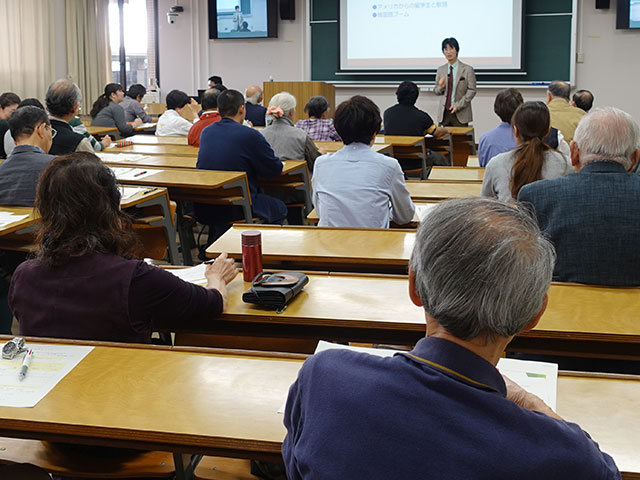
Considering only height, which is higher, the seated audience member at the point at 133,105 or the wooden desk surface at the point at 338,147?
the seated audience member at the point at 133,105

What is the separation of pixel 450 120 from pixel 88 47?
6315 millimetres

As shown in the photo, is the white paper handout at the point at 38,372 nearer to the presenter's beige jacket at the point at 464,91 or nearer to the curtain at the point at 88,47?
the presenter's beige jacket at the point at 464,91

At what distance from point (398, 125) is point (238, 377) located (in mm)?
6149

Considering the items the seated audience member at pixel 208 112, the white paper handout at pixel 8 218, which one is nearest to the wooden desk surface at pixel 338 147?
the seated audience member at pixel 208 112

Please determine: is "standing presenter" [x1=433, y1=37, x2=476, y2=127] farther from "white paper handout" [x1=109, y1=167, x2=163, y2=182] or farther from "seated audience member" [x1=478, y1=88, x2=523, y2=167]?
"white paper handout" [x1=109, y1=167, x2=163, y2=182]

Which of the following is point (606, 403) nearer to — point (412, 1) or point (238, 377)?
point (238, 377)

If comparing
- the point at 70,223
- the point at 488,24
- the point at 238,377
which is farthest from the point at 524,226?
the point at 488,24

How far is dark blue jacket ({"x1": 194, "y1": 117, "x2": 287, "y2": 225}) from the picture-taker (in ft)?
16.3

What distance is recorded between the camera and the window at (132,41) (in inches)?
500

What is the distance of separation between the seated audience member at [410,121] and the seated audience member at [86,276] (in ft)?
18.8

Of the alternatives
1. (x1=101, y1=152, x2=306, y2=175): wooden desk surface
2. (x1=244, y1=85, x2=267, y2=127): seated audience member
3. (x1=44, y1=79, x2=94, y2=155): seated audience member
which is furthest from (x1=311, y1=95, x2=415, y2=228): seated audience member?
(x1=244, y1=85, x2=267, y2=127): seated audience member

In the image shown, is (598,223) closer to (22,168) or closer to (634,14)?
(22,168)

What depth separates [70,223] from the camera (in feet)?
6.63

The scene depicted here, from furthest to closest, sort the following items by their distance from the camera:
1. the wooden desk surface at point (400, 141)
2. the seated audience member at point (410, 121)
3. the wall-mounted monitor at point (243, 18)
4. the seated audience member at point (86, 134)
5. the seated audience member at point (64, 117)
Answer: the wall-mounted monitor at point (243, 18) < the seated audience member at point (410, 121) < the wooden desk surface at point (400, 141) < the seated audience member at point (86, 134) < the seated audience member at point (64, 117)
